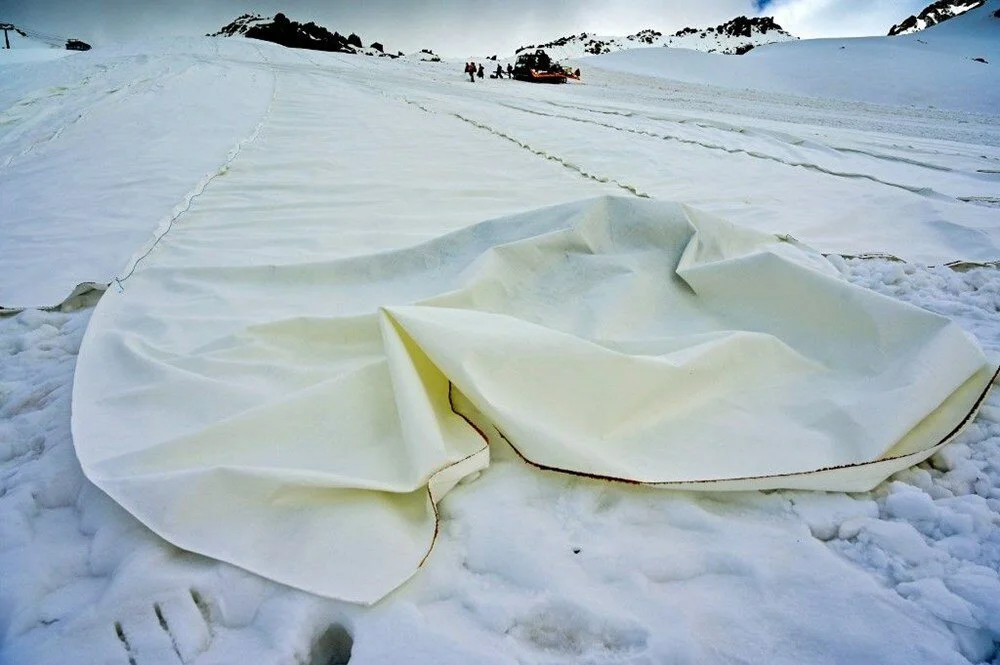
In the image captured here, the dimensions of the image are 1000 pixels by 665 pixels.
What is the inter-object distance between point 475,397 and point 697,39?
38936mm

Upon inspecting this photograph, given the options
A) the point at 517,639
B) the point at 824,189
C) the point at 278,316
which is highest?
A: the point at 824,189

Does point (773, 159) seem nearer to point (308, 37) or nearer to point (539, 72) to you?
point (539, 72)

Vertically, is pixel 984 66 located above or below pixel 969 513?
above

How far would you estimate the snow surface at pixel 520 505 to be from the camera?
65cm

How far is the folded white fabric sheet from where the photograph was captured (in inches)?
30.5

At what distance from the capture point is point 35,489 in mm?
856

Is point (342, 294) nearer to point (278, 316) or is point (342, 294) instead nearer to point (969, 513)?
point (278, 316)

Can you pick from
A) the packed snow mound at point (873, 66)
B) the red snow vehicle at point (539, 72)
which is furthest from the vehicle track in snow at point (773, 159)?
the red snow vehicle at point (539, 72)

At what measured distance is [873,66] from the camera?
12102 mm

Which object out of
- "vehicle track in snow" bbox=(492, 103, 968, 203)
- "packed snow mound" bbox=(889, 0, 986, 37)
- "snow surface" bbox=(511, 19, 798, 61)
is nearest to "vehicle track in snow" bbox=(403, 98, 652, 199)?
"vehicle track in snow" bbox=(492, 103, 968, 203)

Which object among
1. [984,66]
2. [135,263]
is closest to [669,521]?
[135,263]

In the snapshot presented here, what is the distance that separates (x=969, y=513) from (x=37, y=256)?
2385mm

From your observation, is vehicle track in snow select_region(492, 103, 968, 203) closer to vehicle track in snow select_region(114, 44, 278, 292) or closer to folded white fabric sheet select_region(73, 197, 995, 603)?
folded white fabric sheet select_region(73, 197, 995, 603)

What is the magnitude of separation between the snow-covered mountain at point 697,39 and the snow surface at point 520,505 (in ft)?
101
